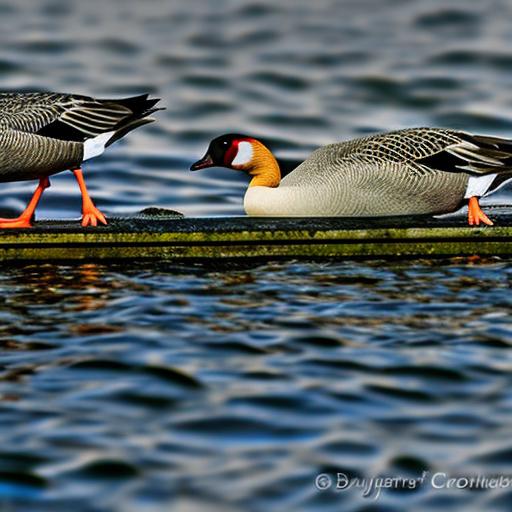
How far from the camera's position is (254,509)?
5.66 meters

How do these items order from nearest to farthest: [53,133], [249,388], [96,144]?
[249,388], [53,133], [96,144]

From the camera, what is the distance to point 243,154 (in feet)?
48.3

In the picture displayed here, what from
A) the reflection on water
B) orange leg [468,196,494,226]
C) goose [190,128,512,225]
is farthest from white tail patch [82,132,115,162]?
orange leg [468,196,494,226]

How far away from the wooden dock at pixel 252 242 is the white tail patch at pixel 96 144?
0.97 metres

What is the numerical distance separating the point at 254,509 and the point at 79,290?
193 inches

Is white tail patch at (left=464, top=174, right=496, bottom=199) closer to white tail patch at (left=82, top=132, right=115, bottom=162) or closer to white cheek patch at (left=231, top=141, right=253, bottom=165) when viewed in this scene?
white cheek patch at (left=231, top=141, right=253, bottom=165)

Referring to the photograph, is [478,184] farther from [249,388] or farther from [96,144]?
[249,388]

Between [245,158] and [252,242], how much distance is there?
288 centimetres

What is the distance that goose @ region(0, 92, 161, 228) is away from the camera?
12453mm

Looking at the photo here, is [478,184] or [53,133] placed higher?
[53,133]

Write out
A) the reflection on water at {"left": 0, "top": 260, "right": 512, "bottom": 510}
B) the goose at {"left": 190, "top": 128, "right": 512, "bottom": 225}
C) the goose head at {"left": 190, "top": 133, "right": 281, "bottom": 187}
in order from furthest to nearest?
the goose head at {"left": 190, "top": 133, "right": 281, "bottom": 187} → the goose at {"left": 190, "top": 128, "right": 512, "bottom": 225} → the reflection on water at {"left": 0, "top": 260, "right": 512, "bottom": 510}

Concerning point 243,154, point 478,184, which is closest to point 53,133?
point 243,154

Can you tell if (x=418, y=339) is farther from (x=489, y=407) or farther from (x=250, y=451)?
(x=250, y=451)

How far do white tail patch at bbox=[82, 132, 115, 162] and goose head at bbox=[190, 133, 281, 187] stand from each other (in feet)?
6.10
